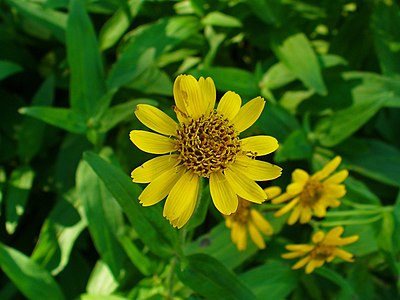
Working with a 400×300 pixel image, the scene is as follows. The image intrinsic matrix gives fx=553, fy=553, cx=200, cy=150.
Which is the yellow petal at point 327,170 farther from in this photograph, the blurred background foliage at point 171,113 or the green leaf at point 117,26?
the green leaf at point 117,26

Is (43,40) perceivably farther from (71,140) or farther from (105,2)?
(71,140)

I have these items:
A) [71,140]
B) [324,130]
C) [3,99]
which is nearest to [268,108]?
Result: [324,130]

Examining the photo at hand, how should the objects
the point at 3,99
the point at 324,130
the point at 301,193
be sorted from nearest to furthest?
the point at 301,193
the point at 324,130
the point at 3,99

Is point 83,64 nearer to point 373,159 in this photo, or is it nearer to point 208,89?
point 208,89

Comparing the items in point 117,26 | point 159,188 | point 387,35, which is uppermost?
point 117,26

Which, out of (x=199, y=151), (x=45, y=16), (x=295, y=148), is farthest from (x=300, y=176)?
(x=45, y=16)

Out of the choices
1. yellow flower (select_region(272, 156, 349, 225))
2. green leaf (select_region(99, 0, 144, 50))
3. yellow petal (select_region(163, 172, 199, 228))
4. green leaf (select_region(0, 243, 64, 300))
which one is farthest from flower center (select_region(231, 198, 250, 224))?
green leaf (select_region(99, 0, 144, 50))
